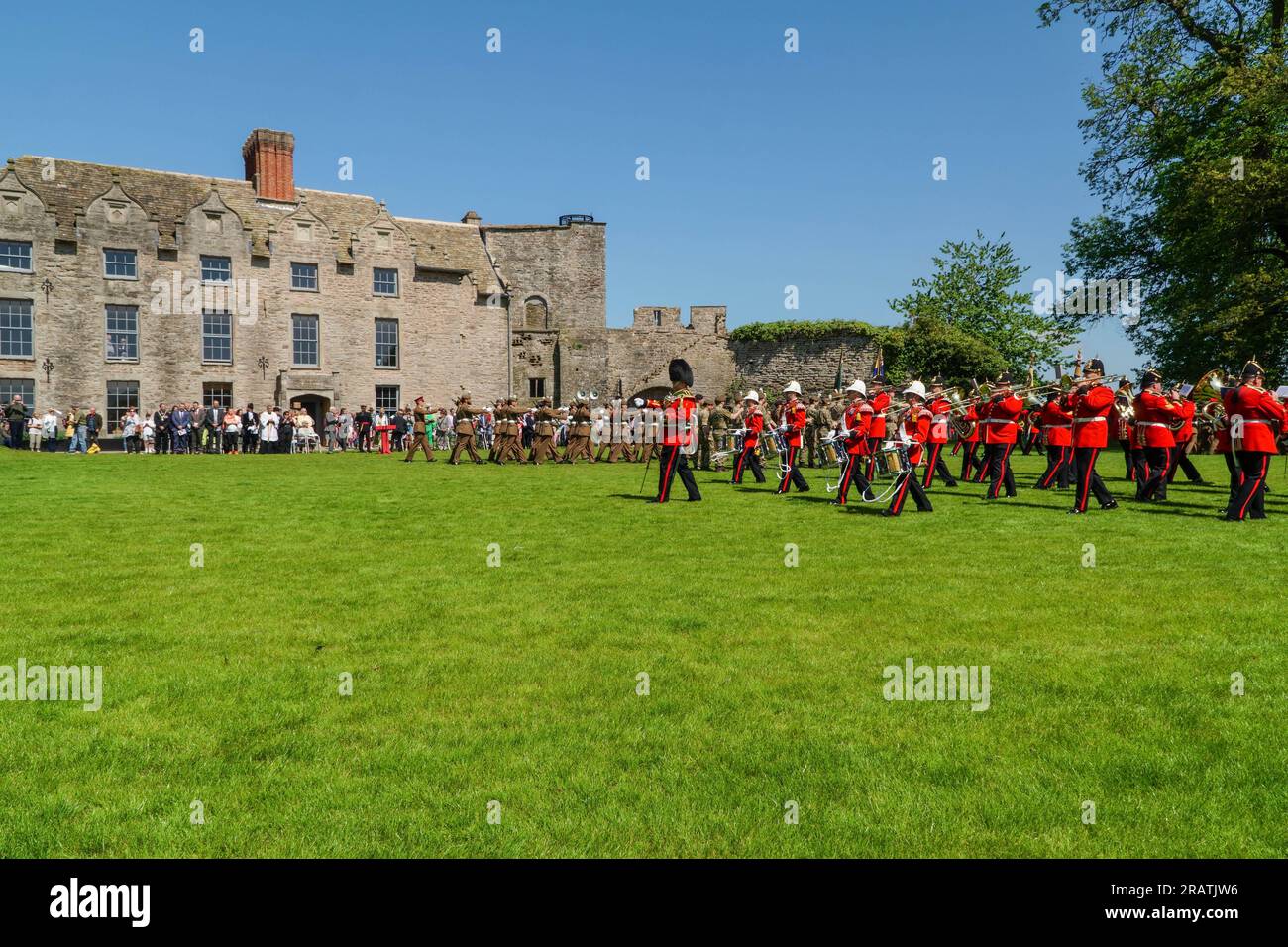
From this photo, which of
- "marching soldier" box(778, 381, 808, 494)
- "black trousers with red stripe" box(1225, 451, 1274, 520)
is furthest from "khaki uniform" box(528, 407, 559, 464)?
"black trousers with red stripe" box(1225, 451, 1274, 520)

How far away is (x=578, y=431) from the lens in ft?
105

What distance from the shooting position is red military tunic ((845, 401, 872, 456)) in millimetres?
15375

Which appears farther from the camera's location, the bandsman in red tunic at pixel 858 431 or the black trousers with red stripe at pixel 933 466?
the black trousers with red stripe at pixel 933 466

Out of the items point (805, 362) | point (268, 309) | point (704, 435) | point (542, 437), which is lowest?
point (542, 437)

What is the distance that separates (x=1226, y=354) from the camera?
3316cm

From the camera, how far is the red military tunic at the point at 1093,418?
576 inches

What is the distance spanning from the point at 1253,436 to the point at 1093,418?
213 centimetres

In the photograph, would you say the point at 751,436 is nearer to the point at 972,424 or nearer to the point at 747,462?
the point at 747,462

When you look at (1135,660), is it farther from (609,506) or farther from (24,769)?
(609,506)

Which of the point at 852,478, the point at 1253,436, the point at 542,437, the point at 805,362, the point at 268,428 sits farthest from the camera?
the point at 805,362

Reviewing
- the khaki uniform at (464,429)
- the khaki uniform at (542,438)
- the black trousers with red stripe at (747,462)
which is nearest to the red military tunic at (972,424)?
the black trousers with red stripe at (747,462)

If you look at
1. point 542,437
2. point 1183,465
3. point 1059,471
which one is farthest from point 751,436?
point 542,437

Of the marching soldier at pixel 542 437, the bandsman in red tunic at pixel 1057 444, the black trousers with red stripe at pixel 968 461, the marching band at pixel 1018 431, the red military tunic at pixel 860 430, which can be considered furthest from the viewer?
the marching soldier at pixel 542 437

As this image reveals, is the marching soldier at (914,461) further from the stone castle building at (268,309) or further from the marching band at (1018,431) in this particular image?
the stone castle building at (268,309)
